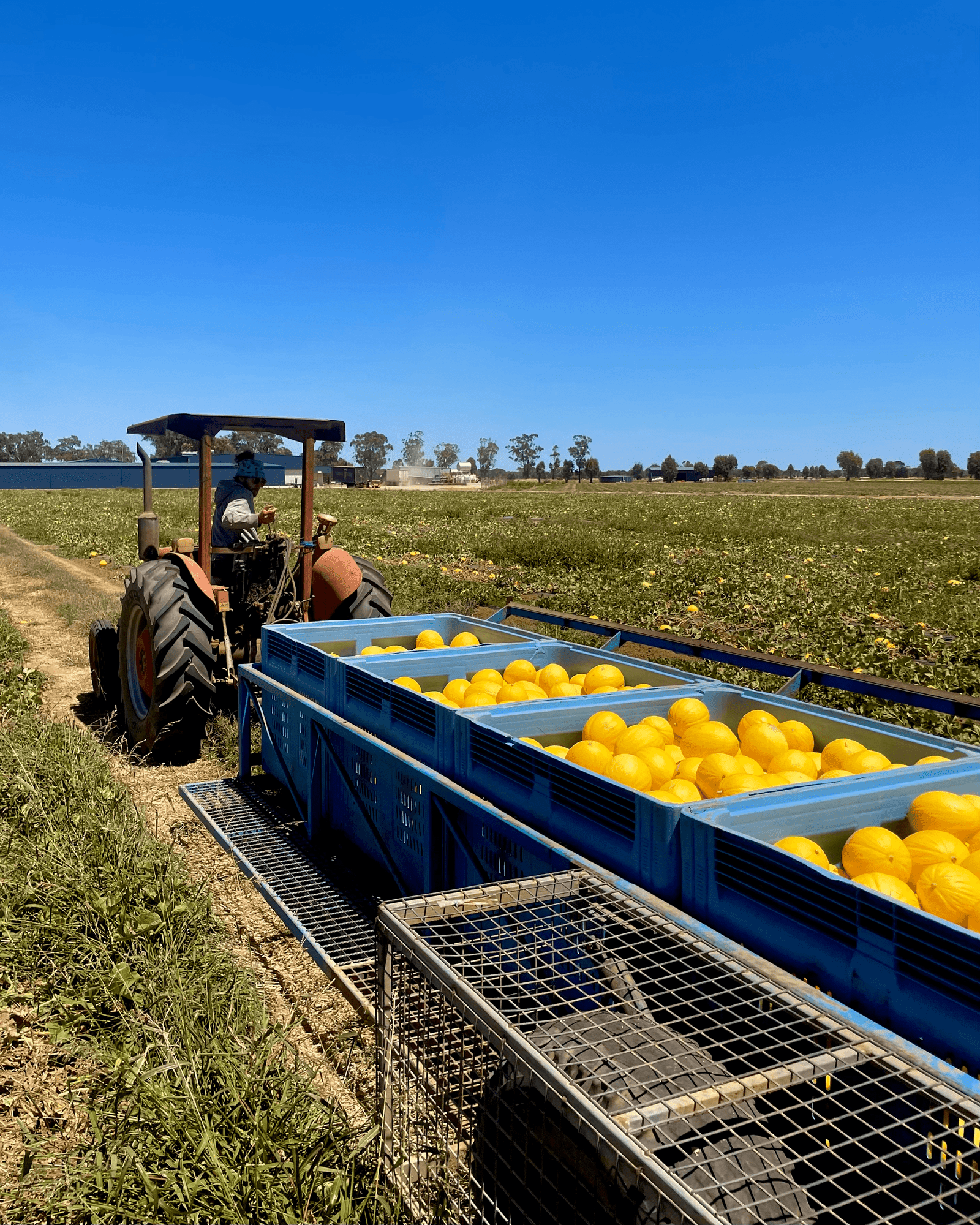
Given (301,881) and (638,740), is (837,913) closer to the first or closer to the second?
(638,740)

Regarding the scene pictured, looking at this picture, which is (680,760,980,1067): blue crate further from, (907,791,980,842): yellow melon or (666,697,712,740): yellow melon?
(666,697,712,740): yellow melon

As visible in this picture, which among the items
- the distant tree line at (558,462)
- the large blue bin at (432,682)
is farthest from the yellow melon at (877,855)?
the distant tree line at (558,462)

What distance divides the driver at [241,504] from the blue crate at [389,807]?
1290 millimetres

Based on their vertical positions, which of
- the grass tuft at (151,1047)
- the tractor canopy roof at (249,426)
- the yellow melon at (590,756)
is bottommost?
the grass tuft at (151,1047)

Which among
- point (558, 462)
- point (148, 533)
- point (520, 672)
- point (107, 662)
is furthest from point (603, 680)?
point (558, 462)

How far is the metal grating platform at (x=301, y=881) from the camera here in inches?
154

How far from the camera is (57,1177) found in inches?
104

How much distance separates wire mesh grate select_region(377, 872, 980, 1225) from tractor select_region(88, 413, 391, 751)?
4.07 meters

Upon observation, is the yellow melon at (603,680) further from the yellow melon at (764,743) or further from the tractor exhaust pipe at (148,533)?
the tractor exhaust pipe at (148,533)

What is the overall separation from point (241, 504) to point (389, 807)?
3302 mm

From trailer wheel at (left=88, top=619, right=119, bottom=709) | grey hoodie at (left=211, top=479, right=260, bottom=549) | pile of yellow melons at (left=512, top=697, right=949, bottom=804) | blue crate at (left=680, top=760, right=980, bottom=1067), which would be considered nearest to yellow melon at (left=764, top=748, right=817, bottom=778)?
pile of yellow melons at (left=512, top=697, right=949, bottom=804)

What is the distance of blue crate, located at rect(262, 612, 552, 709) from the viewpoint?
5.15 m

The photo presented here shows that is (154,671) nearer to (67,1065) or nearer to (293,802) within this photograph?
(293,802)

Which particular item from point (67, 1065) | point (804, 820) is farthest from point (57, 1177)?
point (804, 820)
